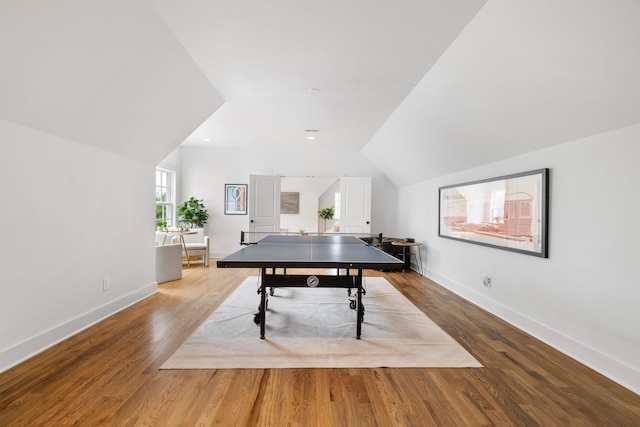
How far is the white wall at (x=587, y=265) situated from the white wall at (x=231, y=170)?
428 cm

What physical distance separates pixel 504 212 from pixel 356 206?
3.84 m

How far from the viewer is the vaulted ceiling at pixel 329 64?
6.00 feet

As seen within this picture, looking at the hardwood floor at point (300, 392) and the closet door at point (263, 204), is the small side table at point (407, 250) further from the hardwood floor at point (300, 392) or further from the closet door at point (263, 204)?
the hardwood floor at point (300, 392)

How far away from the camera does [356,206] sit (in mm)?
6984

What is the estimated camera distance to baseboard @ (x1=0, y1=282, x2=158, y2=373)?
2148 millimetres

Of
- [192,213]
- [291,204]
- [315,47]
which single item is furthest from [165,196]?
[315,47]

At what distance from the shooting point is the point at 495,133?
3104mm

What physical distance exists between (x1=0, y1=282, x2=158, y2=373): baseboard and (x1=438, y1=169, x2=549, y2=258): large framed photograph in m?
4.23

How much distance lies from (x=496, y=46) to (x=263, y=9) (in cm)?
166

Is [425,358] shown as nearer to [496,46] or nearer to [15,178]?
[496,46]

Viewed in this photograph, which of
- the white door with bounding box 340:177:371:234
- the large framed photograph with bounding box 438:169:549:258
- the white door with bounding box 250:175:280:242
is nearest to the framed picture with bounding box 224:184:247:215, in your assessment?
the white door with bounding box 250:175:280:242

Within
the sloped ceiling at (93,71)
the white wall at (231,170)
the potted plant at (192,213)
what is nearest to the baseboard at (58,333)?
the sloped ceiling at (93,71)

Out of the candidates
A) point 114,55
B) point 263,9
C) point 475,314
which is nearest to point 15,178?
point 114,55

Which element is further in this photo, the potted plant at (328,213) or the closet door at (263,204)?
the potted plant at (328,213)
